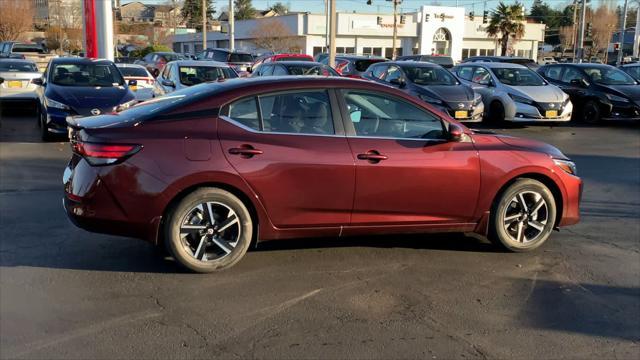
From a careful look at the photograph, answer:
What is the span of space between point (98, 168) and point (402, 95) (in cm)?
263

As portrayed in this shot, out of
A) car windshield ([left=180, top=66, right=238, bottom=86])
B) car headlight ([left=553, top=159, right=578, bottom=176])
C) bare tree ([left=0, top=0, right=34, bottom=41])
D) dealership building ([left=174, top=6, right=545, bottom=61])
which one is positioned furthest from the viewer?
dealership building ([left=174, top=6, right=545, bottom=61])

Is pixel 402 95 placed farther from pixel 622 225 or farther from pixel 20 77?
pixel 20 77

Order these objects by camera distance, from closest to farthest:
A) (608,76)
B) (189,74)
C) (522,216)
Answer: (522,216)
(189,74)
(608,76)

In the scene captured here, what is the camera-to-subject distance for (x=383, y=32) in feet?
212

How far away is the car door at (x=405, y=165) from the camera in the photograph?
5381mm

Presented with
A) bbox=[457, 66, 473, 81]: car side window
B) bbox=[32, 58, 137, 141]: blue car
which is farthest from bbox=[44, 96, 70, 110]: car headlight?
bbox=[457, 66, 473, 81]: car side window

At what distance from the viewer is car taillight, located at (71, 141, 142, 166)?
4.89 metres

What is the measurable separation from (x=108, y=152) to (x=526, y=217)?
3.75 metres

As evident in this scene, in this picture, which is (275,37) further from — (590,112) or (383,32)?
(590,112)

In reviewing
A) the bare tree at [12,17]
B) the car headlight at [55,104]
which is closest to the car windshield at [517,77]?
the car headlight at [55,104]

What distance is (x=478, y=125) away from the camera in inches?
668

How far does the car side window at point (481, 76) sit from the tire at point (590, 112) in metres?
2.84

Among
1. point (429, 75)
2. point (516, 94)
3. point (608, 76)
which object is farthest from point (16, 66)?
point (608, 76)

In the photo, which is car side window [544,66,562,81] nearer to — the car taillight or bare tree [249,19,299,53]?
the car taillight
